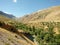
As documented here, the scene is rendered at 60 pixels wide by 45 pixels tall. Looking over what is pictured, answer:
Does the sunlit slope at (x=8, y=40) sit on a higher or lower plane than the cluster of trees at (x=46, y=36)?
higher

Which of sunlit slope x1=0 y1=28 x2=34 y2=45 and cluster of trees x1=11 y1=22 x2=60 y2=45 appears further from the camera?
cluster of trees x1=11 y1=22 x2=60 y2=45

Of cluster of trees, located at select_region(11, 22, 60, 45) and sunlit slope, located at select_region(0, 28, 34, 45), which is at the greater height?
sunlit slope, located at select_region(0, 28, 34, 45)

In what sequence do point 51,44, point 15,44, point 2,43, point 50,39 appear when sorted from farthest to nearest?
point 50,39, point 51,44, point 15,44, point 2,43

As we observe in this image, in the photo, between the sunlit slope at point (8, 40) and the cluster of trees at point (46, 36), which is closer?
the sunlit slope at point (8, 40)

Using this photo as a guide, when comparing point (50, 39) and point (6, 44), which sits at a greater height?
point (6, 44)

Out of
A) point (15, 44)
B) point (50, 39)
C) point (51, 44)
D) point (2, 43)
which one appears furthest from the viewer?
point (50, 39)

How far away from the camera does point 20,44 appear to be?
20.2 meters

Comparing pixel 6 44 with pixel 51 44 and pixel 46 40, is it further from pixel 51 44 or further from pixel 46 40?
pixel 46 40

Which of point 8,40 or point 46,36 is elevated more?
point 8,40

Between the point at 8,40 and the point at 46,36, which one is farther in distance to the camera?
the point at 46,36

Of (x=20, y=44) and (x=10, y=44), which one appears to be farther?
(x=20, y=44)

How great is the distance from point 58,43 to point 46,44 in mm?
2560

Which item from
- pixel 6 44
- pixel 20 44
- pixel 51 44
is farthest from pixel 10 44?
pixel 51 44

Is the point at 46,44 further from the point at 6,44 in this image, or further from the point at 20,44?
the point at 6,44
